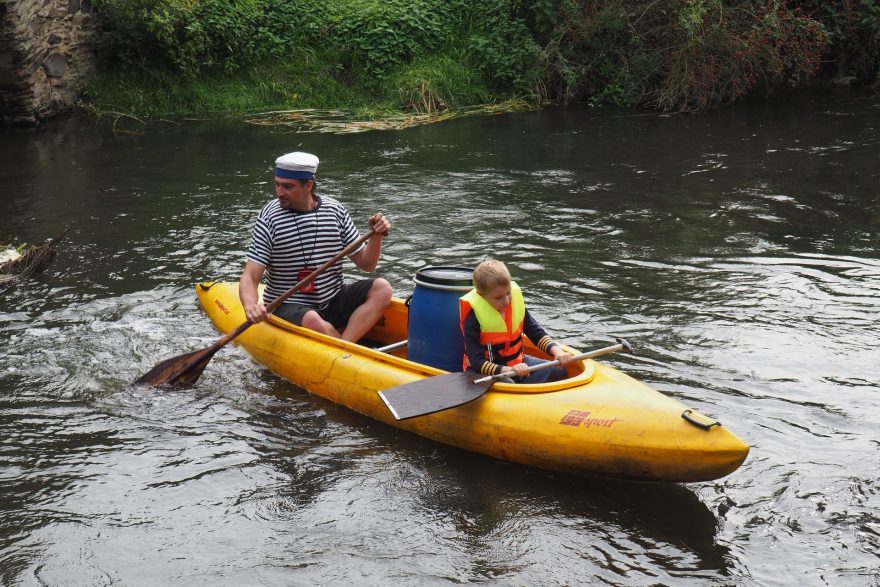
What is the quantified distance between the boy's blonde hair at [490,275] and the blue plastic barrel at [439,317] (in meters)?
0.50

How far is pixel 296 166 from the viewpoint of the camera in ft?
20.0

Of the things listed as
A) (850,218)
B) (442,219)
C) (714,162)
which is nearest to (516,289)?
(442,219)

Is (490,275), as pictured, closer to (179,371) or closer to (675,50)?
(179,371)

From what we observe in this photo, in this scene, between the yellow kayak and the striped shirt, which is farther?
the striped shirt

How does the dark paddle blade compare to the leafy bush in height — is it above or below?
below

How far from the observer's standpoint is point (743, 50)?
47.2 feet

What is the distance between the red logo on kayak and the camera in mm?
4762

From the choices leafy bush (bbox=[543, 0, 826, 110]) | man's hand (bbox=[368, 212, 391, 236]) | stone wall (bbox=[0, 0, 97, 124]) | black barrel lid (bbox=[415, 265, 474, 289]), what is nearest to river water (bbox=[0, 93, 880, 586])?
black barrel lid (bbox=[415, 265, 474, 289])

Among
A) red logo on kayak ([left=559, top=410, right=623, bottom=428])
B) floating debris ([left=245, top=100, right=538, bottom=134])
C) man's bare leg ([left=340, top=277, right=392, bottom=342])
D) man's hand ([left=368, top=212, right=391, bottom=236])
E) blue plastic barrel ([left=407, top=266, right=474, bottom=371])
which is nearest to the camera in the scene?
red logo on kayak ([left=559, top=410, right=623, bottom=428])

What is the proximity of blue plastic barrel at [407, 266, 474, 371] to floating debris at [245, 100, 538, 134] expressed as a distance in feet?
29.5

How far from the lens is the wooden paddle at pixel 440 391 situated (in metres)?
5.02

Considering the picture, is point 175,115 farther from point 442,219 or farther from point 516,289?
point 516,289

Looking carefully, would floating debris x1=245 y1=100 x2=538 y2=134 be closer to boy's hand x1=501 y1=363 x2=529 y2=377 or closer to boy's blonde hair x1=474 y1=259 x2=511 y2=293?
boy's blonde hair x1=474 y1=259 x2=511 y2=293

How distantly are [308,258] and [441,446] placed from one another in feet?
5.34
